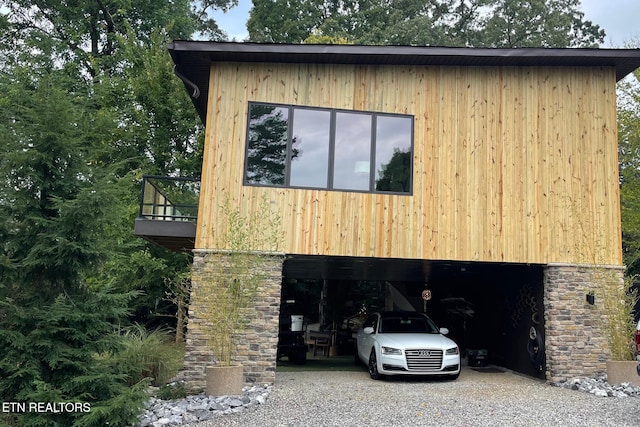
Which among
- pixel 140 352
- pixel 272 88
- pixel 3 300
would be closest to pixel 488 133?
pixel 272 88

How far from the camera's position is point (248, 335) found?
8477mm

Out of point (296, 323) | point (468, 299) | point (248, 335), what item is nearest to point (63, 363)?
point (248, 335)

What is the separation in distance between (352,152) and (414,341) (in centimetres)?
364

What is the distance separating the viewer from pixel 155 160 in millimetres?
18000

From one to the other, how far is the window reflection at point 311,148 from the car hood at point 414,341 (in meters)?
3.12

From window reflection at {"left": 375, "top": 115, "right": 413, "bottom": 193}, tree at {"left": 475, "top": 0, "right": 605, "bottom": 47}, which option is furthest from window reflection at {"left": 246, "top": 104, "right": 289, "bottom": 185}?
tree at {"left": 475, "top": 0, "right": 605, "bottom": 47}

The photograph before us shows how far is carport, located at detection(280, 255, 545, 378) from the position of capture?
32.6ft

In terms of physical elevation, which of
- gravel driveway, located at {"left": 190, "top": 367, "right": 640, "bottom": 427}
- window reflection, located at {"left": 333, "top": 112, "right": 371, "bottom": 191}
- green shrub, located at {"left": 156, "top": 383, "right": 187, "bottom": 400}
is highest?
window reflection, located at {"left": 333, "top": 112, "right": 371, "bottom": 191}

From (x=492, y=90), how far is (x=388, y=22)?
19267 millimetres

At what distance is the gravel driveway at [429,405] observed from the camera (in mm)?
6391

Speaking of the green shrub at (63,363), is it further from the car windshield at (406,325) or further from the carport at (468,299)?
the car windshield at (406,325)

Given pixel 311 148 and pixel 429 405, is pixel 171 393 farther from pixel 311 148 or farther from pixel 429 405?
pixel 311 148

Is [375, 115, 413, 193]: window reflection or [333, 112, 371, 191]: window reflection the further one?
[375, 115, 413, 193]: window reflection

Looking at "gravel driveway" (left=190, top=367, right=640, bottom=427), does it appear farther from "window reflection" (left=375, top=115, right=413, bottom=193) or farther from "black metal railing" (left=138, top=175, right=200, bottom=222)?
"black metal railing" (left=138, top=175, right=200, bottom=222)
